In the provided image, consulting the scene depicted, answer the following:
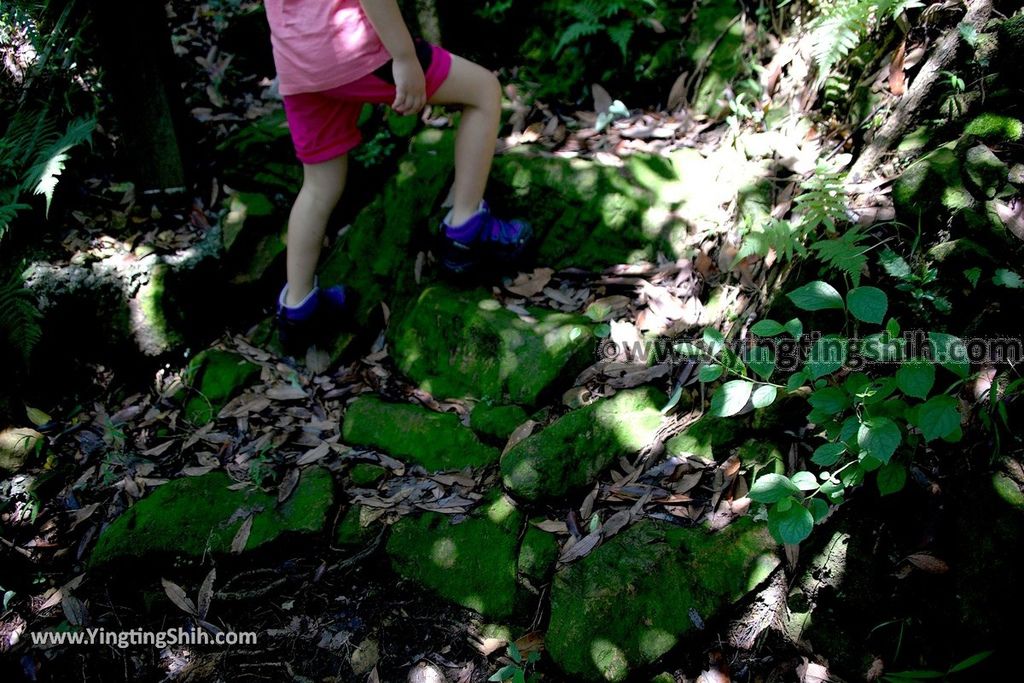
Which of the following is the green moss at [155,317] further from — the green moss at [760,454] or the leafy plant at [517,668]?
the green moss at [760,454]

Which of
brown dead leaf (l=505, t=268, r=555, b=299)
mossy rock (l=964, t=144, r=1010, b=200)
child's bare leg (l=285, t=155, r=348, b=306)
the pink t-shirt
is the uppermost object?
the pink t-shirt

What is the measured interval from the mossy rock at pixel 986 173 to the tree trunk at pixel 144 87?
3895 mm

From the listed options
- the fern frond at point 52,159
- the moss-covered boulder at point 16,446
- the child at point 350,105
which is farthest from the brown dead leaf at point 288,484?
the fern frond at point 52,159

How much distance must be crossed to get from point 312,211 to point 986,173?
2826 millimetres

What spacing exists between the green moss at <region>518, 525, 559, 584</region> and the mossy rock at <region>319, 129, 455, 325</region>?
1.65 meters

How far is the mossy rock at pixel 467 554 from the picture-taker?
2576mm

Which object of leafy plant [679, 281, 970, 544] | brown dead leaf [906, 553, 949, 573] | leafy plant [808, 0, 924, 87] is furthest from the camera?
leafy plant [808, 0, 924, 87]

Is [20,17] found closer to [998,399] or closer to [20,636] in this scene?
[20,636]

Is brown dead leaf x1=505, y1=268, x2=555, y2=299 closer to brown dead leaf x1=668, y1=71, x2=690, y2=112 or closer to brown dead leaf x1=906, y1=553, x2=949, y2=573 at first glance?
brown dead leaf x1=668, y1=71, x2=690, y2=112

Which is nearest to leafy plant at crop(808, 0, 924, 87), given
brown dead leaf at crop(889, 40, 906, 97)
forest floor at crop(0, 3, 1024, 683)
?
brown dead leaf at crop(889, 40, 906, 97)

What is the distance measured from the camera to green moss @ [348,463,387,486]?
3.03 meters

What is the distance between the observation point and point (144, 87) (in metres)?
3.69

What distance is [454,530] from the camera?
2.75 metres

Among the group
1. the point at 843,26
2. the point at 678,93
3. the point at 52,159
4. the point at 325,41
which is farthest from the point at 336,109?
the point at 843,26
